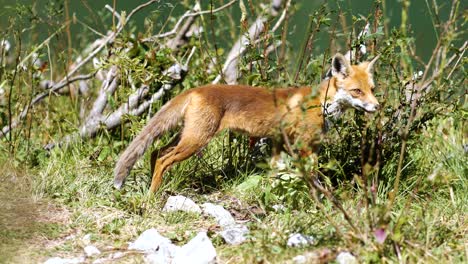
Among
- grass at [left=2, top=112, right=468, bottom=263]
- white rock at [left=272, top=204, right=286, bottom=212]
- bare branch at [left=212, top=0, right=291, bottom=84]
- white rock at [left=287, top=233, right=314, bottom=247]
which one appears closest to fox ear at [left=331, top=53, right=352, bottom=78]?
bare branch at [left=212, top=0, right=291, bottom=84]

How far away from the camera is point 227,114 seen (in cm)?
585

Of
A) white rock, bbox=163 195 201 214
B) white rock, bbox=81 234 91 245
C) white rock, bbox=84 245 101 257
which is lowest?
white rock, bbox=163 195 201 214

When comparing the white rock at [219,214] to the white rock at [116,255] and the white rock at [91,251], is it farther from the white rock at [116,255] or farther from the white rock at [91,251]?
the white rock at [91,251]

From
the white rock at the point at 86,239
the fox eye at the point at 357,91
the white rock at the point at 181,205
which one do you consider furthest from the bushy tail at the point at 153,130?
the fox eye at the point at 357,91

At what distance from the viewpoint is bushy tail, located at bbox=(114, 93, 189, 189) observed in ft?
18.6

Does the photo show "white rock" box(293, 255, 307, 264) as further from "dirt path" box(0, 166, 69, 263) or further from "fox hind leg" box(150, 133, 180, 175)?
"fox hind leg" box(150, 133, 180, 175)

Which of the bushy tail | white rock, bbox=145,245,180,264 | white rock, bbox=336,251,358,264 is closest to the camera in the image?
white rock, bbox=336,251,358,264

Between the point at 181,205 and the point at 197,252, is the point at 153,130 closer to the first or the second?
the point at 181,205

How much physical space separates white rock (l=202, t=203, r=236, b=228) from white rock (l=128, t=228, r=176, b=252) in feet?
1.70

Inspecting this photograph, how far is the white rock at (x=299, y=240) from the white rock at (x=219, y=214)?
76cm

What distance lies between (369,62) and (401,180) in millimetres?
998

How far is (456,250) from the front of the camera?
14.5ft

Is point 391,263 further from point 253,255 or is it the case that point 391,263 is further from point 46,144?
point 46,144

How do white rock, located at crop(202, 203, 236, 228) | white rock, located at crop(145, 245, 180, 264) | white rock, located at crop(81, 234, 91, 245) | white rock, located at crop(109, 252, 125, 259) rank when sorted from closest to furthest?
white rock, located at crop(145, 245, 180, 264)
white rock, located at crop(109, 252, 125, 259)
white rock, located at crop(81, 234, 91, 245)
white rock, located at crop(202, 203, 236, 228)
